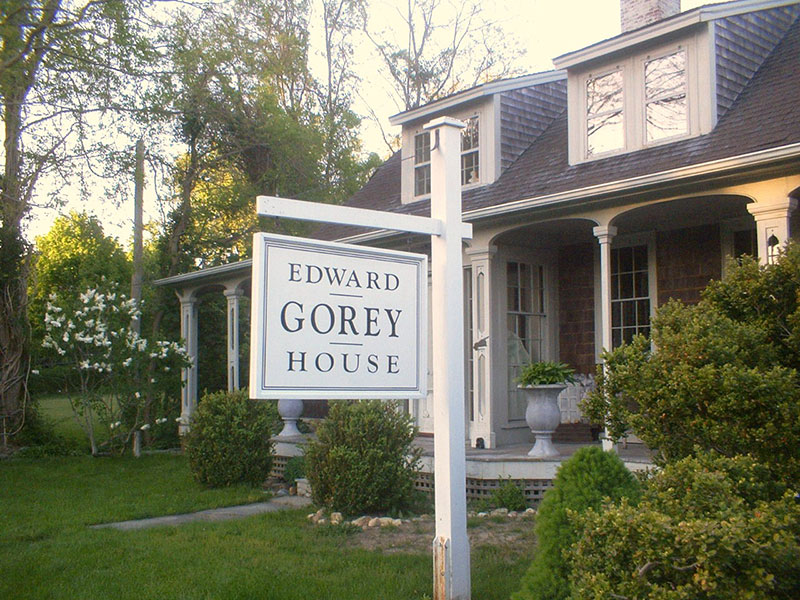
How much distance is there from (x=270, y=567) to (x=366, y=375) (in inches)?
97.8

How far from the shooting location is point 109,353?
1377 cm

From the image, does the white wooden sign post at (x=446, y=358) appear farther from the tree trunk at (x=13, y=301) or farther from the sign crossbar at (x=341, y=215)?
the tree trunk at (x=13, y=301)

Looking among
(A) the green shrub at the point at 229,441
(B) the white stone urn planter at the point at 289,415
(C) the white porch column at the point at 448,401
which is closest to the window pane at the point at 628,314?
(A) the green shrub at the point at 229,441

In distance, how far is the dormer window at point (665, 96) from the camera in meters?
9.27

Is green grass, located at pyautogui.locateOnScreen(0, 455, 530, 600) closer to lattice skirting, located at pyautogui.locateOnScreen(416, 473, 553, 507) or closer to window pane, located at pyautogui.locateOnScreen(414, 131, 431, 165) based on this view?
lattice skirting, located at pyautogui.locateOnScreen(416, 473, 553, 507)

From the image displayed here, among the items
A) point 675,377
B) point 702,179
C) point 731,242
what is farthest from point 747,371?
point 731,242

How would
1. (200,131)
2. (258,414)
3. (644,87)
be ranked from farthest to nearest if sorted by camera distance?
1. (200,131)
2. (258,414)
3. (644,87)

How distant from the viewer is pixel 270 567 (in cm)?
591

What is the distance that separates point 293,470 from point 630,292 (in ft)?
15.7

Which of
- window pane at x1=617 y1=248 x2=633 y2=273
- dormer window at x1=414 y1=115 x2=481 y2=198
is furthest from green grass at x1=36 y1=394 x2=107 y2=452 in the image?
window pane at x1=617 y1=248 x2=633 y2=273

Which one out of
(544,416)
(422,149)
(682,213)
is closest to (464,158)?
(422,149)

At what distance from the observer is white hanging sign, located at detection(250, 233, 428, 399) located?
3.82m

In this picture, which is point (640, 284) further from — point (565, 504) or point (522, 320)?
point (565, 504)

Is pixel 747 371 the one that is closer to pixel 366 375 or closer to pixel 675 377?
pixel 675 377
